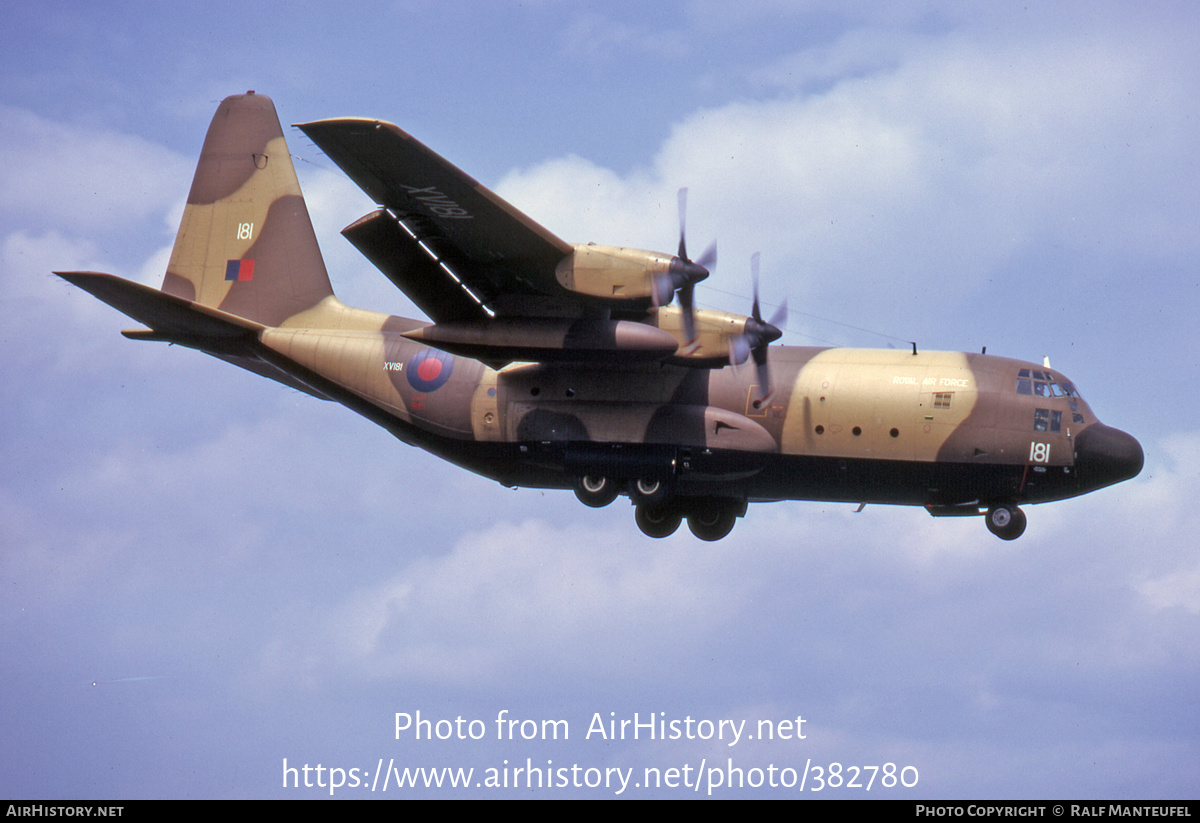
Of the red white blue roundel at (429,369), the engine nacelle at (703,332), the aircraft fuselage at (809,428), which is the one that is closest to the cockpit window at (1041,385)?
the aircraft fuselage at (809,428)

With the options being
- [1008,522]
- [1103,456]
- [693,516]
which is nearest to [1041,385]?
[1103,456]

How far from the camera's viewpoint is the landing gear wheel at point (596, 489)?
24953 mm

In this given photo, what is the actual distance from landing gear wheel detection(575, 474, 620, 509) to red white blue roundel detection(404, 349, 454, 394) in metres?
3.47

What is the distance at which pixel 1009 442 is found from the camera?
24031 millimetres

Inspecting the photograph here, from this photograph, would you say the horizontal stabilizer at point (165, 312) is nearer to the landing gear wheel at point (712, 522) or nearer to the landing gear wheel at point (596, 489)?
the landing gear wheel at point (596, 489)

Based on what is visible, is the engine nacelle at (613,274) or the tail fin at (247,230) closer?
the engine nacelle at (613,274)

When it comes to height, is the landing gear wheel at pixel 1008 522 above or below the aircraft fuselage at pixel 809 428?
below

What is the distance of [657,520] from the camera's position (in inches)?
1070

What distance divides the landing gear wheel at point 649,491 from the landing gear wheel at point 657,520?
7.09 ft

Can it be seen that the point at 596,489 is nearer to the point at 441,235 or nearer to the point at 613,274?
the point at 613,274

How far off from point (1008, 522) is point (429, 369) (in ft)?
36.8

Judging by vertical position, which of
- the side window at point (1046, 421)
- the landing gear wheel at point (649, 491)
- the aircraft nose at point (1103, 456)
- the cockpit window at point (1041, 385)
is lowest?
the landing gear wheel at point (649, 491)

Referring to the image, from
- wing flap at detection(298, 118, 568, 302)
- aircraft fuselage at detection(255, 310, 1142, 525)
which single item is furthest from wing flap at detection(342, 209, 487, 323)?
aircraft fuselage at detection(255, 310, 1142, 525)
